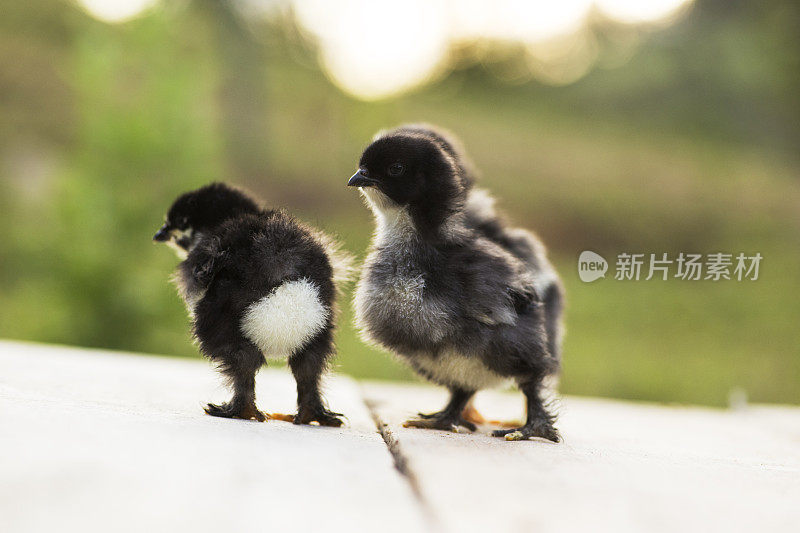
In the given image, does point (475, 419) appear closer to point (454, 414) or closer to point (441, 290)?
point (454, 414)

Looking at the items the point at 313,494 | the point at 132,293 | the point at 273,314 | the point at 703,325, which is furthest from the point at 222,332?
the point at 703,325

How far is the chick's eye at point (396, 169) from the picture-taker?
2531 millimetres

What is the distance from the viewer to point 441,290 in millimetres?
2422

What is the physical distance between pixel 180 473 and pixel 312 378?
893 millimetres

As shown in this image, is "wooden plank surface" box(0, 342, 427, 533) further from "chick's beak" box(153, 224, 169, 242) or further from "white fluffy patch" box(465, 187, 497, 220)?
"white fluffy patch" box(465, 187, 497, 220)

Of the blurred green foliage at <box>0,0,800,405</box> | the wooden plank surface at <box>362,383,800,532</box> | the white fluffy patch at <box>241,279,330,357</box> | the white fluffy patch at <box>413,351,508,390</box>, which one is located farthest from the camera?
the blurred green foliage at <box>0,0,800,405</box>

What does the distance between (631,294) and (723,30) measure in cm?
543

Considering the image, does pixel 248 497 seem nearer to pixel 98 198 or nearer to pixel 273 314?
pixel 273 314

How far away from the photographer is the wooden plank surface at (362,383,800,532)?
62.4 inches

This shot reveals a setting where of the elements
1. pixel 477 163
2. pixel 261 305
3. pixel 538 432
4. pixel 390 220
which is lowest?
pixel 538 432

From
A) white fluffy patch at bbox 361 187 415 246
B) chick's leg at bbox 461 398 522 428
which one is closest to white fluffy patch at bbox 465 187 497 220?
white fluffy patch at bbox 361 187 415 246

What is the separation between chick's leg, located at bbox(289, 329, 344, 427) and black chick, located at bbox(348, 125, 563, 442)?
0.51 feet

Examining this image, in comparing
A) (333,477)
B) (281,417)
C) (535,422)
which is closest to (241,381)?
(281,417)

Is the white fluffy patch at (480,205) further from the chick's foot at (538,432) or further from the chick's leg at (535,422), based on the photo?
the chick's foot at (538,432)
